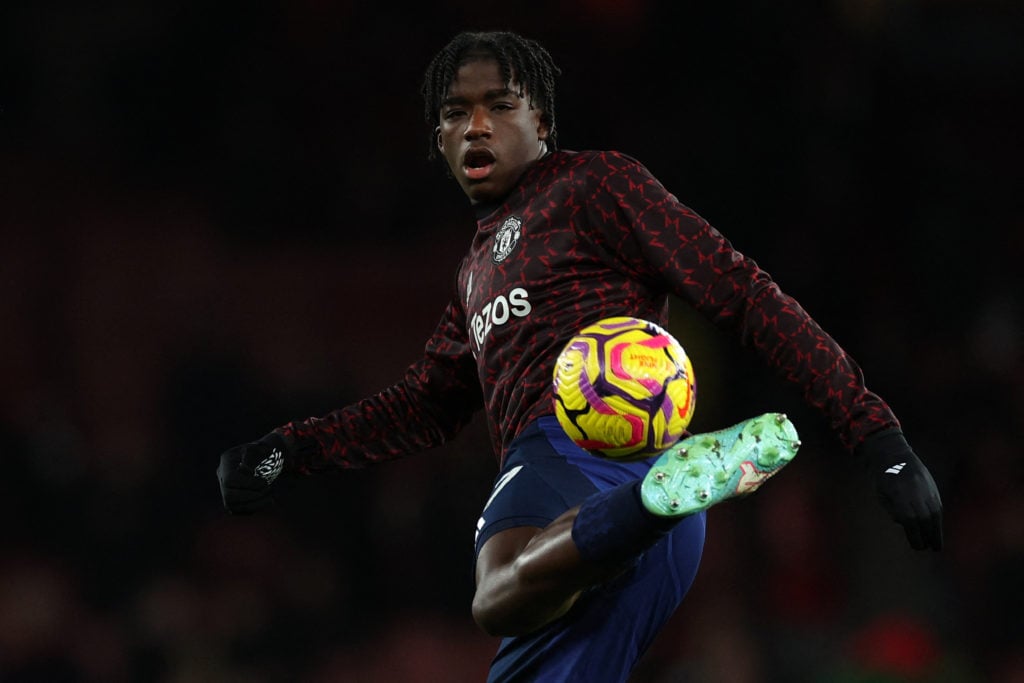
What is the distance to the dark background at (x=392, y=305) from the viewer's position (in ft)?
24.1

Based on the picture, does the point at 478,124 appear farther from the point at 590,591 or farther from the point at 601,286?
the point at 590,591

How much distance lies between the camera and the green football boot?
105 inches

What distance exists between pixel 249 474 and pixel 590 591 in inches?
50.4

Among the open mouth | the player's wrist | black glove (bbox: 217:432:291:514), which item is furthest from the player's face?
the player's wrist

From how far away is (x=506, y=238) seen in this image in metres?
3.65

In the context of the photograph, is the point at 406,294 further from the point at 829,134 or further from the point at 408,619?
the point at 829,134

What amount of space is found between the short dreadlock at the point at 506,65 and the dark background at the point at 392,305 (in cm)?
410

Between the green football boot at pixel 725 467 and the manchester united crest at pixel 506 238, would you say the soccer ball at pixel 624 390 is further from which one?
the manchester united crest at pixel 506 238

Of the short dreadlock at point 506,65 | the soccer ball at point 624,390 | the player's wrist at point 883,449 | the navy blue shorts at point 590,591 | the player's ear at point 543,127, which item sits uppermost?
the short dreadlock at point 506,65

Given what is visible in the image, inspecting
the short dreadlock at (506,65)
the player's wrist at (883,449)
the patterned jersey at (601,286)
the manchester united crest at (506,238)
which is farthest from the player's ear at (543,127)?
the player's wrist at (883,449)

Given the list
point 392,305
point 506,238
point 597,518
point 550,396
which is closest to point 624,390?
point 597,518

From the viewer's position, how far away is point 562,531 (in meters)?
2.93

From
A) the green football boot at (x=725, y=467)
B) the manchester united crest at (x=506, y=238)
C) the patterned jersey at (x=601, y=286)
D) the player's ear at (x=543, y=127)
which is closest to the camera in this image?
the green football boot at (x=725, y=467)

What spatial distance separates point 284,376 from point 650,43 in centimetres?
346
